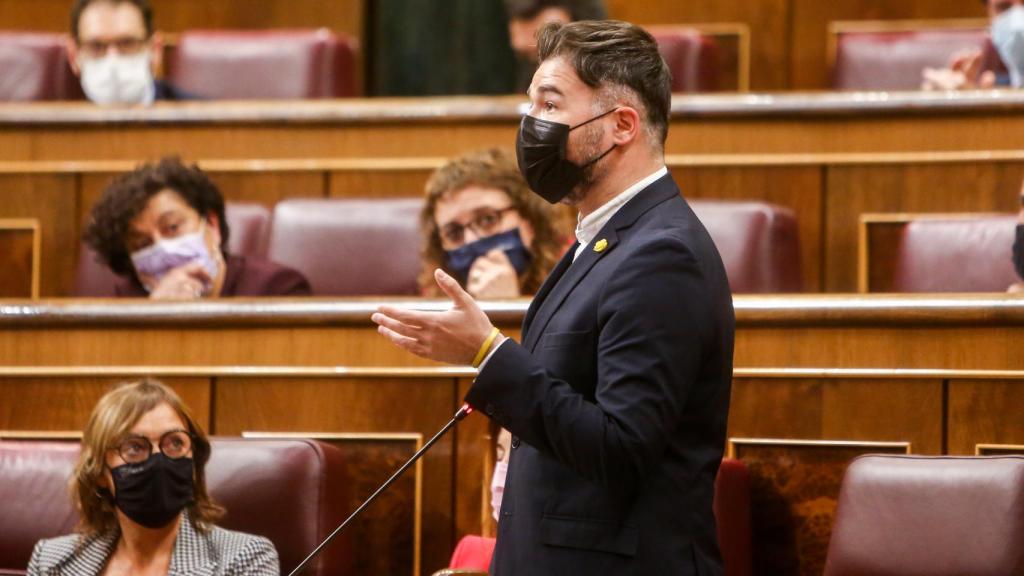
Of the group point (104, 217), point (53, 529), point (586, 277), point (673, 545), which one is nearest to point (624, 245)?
point (586, 277)

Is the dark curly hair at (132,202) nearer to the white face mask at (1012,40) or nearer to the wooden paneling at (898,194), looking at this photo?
the wooden paneling at (898,194)

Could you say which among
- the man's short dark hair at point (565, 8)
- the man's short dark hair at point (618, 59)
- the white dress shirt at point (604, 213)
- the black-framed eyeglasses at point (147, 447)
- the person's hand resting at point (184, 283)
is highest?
the man's short dark hair at point (565, 8)

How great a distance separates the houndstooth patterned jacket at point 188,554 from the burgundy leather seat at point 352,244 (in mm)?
454

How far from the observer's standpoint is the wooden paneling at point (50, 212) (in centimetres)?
142

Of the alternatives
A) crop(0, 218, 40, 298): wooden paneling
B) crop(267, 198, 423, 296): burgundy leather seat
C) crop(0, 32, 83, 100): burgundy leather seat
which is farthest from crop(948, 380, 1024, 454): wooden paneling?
crop(0, 32, 83, 100): burgundy leather seat

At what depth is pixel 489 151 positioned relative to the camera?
1.20 metres

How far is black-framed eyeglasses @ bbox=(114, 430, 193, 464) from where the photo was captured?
0.89 m

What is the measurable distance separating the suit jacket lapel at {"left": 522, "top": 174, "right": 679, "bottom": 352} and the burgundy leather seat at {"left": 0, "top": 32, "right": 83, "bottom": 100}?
1189mm

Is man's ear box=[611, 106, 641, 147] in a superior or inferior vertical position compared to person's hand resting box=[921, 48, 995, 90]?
inferior

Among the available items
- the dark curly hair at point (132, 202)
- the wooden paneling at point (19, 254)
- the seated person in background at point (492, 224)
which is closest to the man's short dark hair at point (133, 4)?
the wooden paneling at point (19, 254)

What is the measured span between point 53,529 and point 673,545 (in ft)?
1.64

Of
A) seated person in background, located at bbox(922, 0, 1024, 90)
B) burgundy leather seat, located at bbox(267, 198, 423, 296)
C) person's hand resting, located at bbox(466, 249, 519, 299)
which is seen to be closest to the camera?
person's hand resting, located at bbox(466, 249, 519, 299)

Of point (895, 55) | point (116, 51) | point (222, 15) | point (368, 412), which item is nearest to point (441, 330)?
point (368, 412)

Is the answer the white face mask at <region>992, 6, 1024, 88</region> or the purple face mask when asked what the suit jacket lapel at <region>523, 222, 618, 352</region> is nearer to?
the purple face mask
